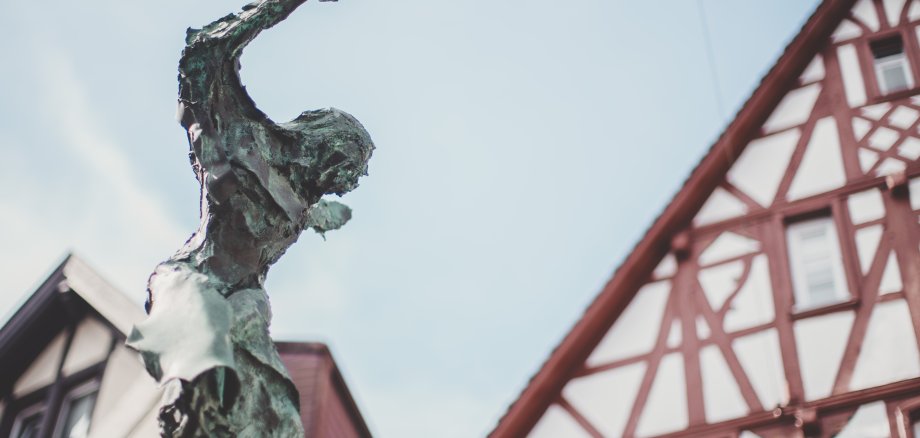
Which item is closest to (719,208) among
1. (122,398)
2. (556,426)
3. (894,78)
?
(894,78)

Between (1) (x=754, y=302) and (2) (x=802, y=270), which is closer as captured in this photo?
(1) (x=754, y=302)

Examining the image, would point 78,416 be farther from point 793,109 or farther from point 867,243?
point 793,109

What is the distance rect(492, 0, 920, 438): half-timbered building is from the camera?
14.8m

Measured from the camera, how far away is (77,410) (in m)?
16.0

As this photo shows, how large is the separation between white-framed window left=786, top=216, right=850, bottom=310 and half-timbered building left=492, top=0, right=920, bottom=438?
0.06 feet

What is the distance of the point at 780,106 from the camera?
58.4 feet

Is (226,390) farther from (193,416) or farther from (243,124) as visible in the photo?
(243,124)

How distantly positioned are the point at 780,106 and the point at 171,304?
1464 centimetres

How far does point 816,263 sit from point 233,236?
500 inches

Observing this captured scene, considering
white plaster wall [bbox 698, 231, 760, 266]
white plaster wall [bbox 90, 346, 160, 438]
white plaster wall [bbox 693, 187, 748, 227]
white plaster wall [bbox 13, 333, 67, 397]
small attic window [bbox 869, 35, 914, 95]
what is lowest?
white plaster wall [bbox 90, 346, 160, 438]

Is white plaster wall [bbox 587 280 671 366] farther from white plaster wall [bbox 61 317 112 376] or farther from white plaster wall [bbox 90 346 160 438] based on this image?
white plaster wall [bbox 61 317 112 376]

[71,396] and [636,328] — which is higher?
[636,328]

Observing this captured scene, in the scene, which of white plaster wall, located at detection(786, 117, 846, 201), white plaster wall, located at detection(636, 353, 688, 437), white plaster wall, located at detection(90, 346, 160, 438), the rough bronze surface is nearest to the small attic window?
white plaster wall, located at detection(786, 117, 846, 201)

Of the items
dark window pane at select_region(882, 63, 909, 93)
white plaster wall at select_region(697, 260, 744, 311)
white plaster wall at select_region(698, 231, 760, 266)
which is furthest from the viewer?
dark window pane at select_region(882, 63, 909, 93)
